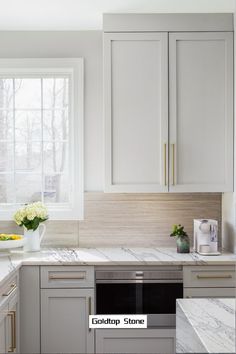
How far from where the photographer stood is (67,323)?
3.38m

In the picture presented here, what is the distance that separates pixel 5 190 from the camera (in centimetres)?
406

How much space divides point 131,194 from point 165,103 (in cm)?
76

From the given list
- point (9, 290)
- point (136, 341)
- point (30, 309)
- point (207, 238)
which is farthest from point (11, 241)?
point (207, 238)

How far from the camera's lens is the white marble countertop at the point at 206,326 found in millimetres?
1514

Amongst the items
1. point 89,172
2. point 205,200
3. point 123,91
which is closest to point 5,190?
point 89,172

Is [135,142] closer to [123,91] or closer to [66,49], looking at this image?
[123,91]

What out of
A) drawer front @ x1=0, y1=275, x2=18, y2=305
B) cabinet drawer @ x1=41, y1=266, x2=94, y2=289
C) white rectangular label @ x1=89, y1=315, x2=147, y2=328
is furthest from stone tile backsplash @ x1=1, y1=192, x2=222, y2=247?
drawer front @ x1=0, y1=275, x2=18, y2=305

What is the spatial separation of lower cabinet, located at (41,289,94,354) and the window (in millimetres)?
795

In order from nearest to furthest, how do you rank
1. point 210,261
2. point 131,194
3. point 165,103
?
1. point 210,261
2. point 165,103
3. point 131,194

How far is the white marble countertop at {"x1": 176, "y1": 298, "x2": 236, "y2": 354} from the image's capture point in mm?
1514

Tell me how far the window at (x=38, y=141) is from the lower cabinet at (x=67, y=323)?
31.3 inches

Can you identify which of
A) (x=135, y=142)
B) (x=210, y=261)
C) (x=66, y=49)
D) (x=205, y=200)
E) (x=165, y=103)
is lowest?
(x=210, y=261)

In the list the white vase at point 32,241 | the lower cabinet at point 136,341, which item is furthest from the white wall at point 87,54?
the lower cabinet at point 136,341

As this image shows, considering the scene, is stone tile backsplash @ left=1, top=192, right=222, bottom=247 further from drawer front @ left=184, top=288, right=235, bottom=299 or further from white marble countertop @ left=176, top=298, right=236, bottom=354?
white marble countertop @ left=176, top=298, right=236, bottom=354
